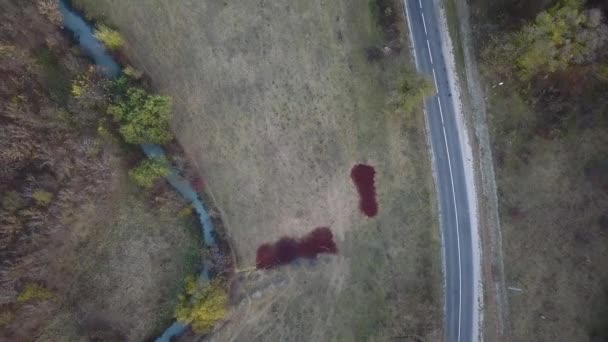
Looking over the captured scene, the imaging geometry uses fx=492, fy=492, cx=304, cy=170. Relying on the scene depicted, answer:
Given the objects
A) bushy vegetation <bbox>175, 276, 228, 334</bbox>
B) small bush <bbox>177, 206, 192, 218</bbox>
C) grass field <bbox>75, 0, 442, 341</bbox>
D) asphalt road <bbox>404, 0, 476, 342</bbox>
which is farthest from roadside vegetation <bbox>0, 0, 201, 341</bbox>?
asphalt road <bbox>404, 0, 476, 342</bbox>

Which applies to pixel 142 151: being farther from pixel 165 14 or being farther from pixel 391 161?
pixel 391 161

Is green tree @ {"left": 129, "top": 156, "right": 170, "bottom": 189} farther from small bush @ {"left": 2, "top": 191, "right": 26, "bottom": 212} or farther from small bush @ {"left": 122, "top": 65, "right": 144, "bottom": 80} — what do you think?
small bush @ {"left": 2, "top": 191, "right": 26, "bottom": 212}

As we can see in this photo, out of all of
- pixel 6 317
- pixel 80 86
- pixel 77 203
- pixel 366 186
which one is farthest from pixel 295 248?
pixel 6 317

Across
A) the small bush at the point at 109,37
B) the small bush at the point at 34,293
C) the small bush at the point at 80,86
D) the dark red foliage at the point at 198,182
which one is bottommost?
the small bush at the point at 34,293

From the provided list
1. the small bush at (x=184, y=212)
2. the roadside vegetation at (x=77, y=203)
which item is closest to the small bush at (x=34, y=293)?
the roadside vegetation at (x=77, y=203)

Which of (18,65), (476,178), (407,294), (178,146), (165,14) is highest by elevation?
(165,14)

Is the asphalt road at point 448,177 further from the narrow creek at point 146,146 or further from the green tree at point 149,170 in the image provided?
the green tree at point 149,170

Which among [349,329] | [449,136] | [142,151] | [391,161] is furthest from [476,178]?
[142,151]
